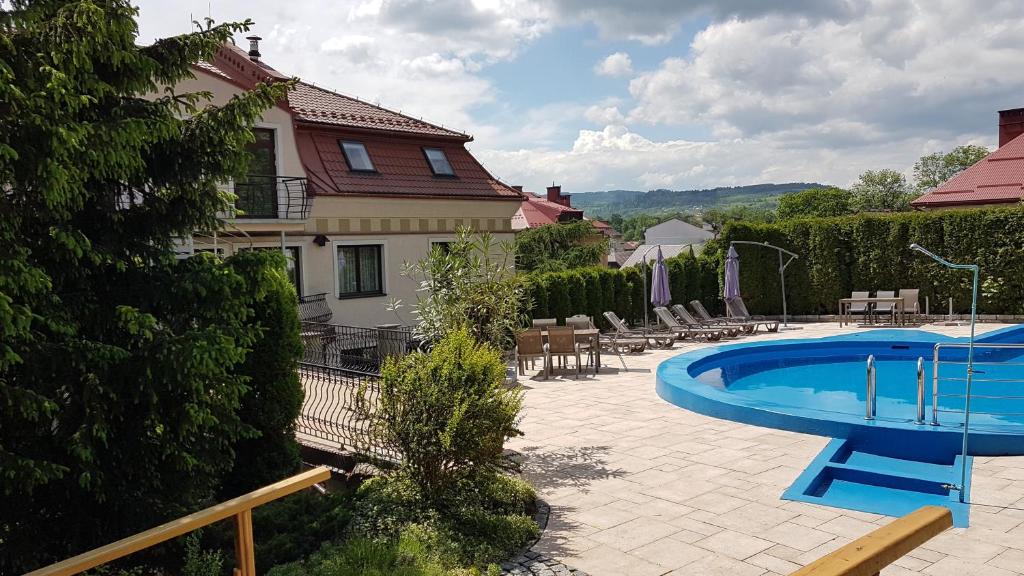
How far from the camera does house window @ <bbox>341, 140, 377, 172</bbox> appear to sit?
62.2ft

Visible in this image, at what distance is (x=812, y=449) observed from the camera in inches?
352

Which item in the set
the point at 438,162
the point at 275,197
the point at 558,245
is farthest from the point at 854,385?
the point at 558,245

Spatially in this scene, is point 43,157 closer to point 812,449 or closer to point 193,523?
point 193,523

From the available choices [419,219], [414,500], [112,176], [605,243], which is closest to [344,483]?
[414,500]

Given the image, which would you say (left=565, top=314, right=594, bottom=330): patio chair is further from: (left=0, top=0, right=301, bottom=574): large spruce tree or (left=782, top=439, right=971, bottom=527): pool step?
(left=0, top=0, right=301, bottom=574): large spruce tree

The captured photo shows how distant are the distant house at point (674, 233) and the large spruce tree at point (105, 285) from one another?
10269cm

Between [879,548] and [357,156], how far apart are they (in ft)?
60.2

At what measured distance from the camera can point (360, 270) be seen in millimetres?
19156

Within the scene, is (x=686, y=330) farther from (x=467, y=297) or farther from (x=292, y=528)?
(x=292, y=528)

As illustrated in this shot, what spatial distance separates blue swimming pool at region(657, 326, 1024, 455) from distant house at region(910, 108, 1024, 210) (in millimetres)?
11439

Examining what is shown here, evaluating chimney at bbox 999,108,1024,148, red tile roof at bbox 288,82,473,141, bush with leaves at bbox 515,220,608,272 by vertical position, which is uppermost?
chimney at bbox 999,108,1024,148

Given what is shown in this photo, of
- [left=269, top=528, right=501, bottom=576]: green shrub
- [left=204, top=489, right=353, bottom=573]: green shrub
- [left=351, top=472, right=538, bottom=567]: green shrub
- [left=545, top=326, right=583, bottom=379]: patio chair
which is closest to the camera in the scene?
[left=269, top=528, right=501, bottom=576]: green shrub

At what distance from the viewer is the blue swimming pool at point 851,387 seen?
9031 millimetres

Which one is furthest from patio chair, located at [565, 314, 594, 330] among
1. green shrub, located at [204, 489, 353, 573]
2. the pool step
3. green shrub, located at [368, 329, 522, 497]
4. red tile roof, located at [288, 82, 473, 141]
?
green shrub, located at [204, 489, 353, 573]
